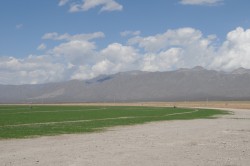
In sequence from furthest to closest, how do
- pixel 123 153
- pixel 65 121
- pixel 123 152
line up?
1. pixel 65 121
2. pixel 123 152
3. pixel 123 153

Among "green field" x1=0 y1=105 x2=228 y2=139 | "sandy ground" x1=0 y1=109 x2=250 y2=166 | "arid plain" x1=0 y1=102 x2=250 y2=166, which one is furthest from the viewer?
"green field" x1=0 y1=105 x2=228 y2=139

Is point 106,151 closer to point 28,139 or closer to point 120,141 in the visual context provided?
point 120,141

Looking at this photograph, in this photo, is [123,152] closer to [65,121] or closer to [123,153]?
[123,153]

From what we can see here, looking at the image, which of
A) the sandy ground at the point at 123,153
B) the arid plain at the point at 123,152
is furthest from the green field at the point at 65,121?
the arid plain at the point at 123,152

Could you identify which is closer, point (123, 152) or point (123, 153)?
point (123, 153)

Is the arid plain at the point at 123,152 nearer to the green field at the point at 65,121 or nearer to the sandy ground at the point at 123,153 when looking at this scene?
the sandy ground at the point at 123,153

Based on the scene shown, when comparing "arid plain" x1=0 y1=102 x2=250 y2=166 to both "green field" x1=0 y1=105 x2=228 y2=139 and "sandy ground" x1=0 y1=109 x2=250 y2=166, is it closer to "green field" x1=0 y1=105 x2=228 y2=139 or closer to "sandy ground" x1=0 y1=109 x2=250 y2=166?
"sandy ground" x1=0 y1=109 x2=250 y2=166

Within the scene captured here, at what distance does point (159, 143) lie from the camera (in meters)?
24.9

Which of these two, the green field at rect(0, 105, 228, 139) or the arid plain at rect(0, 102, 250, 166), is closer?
the arid plain at rect(0, 102, 250, 166)

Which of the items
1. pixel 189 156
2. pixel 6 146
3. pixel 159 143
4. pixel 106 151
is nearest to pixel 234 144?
pixel 159 143

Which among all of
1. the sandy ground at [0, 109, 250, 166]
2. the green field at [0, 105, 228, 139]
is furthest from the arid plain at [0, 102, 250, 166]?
the green field at [0, 105, 228, 139]

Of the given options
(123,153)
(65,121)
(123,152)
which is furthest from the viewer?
(65,121)

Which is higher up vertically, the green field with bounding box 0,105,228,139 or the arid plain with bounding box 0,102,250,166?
the green field with bounding box 0,105,228,139

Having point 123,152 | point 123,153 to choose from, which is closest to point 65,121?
point 123,152
